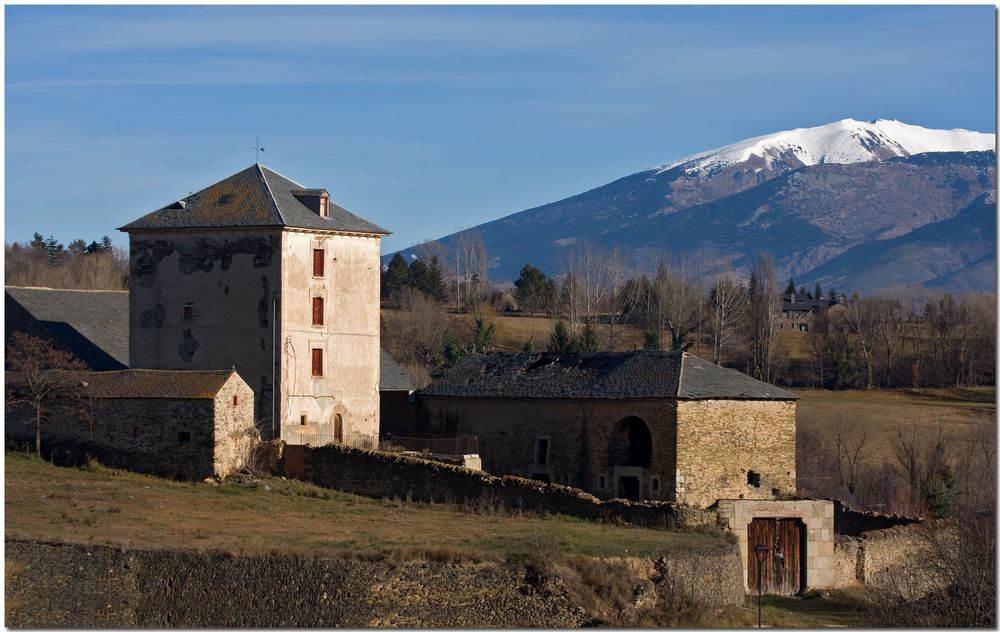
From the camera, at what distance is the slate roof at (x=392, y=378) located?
173ft

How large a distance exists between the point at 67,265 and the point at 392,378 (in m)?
47.8

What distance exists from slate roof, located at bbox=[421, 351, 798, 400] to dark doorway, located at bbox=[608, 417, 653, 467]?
0.93 m

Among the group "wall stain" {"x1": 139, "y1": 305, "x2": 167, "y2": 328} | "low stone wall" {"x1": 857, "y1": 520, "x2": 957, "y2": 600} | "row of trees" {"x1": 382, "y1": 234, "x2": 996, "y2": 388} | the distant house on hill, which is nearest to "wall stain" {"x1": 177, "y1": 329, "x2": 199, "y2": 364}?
"wall stain" {"x1": 139, "y1": 305, "x2": 167, "y2": 328}

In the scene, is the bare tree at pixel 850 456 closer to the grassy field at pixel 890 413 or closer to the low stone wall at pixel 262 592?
the grassy field at pixel 890 413

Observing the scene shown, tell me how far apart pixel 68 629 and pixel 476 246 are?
9643 centimetres

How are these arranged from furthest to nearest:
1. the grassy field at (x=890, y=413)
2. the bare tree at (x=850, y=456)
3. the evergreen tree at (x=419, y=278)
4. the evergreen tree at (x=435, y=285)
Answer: the evergreen tree at (x=419, y=278) < the evergreen tree at (x=435, y=285) < the grassy field at (x=890, y=413) < the bare tree at (x=850, y=456)

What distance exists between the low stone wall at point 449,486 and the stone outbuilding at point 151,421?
2.08 meters

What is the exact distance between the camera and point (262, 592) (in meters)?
30.4

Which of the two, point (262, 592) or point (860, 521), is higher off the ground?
point (262, 592)

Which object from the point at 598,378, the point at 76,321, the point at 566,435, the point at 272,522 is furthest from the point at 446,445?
the point at 76,321

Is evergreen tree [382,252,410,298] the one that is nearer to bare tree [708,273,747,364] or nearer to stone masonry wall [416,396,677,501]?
bare tree [708,273,747,364]

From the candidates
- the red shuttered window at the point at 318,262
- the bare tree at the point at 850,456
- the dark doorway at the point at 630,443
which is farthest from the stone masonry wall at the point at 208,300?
the bare tree at the point at 850,456

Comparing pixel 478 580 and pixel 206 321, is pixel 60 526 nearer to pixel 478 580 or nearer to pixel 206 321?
pixel 478 580

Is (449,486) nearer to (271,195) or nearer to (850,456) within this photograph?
(271,195)
